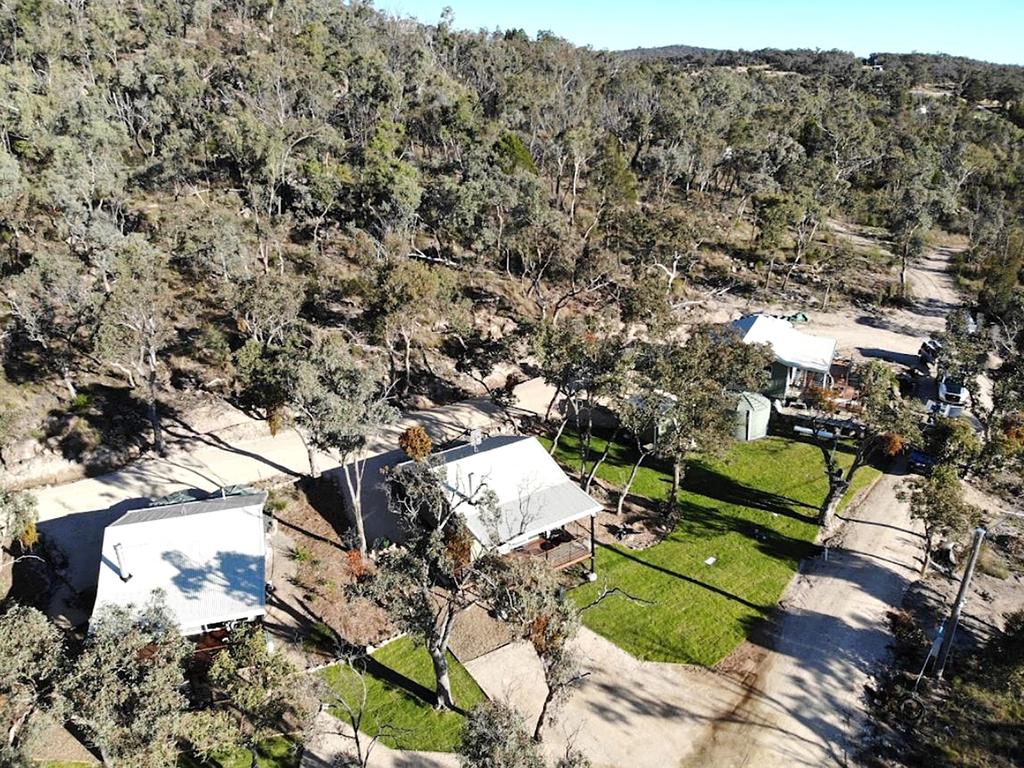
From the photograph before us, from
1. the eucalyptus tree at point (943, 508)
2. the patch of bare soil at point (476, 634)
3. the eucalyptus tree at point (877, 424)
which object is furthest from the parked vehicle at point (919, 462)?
the patch of bare soil at point (476, 634)

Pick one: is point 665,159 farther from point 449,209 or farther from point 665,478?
point 665,478

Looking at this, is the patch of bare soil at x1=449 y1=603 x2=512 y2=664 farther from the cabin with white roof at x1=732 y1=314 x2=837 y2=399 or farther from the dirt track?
the cabin with white roof at x1=732 y1=314 x2=837 y2=399

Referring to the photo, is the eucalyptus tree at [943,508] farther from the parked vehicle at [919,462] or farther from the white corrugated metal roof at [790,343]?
the white corrugated metal roof at [790,343]

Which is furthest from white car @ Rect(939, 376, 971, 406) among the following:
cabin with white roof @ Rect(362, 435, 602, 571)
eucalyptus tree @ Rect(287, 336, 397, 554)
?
eucalyptus tree @ Rect(287, 336, 397, 554)

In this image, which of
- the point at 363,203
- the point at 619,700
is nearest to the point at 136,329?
the point at 363,203

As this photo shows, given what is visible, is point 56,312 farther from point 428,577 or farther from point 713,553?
point 713,553

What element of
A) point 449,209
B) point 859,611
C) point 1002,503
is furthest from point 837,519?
point 449,209
